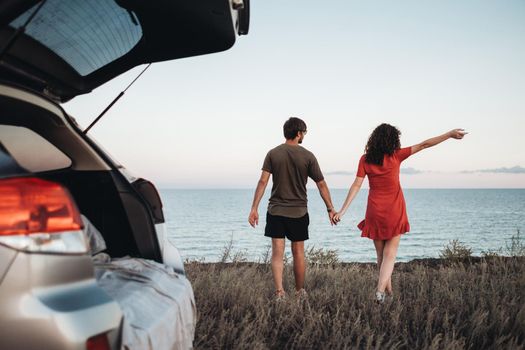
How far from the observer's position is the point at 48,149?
95.8 inches

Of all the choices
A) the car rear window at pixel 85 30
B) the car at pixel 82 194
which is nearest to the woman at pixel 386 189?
the car at pixel 82 194

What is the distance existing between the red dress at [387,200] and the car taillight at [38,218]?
4.57 m

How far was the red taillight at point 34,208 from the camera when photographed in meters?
1.27

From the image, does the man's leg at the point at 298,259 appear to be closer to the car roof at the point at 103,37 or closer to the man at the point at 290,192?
the man at the point at 290,192

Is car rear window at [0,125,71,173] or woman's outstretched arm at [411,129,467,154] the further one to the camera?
woman's outstretched arm at [411,129,467,154]

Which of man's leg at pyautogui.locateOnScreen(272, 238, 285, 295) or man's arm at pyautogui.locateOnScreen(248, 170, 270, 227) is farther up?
man's arm at pyautogui.locateOnScreen(248, 170, 270, 227)

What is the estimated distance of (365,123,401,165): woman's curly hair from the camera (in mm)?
5496

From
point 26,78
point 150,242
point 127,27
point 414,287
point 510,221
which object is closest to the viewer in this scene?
point 26,78

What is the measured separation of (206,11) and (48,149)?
1076 mm

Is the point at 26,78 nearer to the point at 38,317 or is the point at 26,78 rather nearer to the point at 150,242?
the point at 150,242

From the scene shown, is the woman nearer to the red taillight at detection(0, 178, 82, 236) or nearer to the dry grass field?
the dry grass field

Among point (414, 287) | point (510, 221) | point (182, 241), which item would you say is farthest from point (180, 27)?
point (510, 221)

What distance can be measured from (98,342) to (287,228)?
4.74 meters

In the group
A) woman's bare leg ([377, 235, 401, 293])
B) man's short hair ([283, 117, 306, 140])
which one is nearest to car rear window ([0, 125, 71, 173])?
man's short hair ([283, 117, 306, 140])
